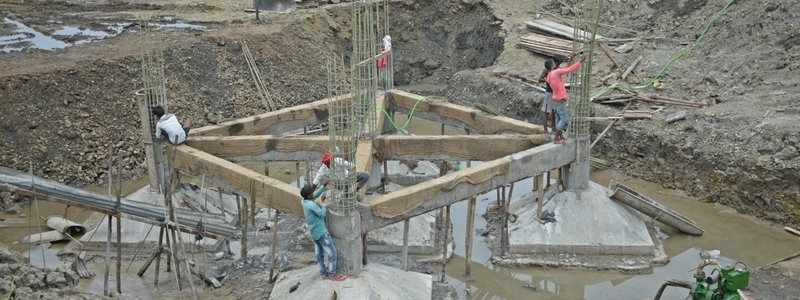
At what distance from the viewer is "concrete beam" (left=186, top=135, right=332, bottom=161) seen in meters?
13.4

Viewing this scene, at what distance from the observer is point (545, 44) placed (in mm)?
21281

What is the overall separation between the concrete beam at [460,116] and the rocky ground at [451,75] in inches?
149

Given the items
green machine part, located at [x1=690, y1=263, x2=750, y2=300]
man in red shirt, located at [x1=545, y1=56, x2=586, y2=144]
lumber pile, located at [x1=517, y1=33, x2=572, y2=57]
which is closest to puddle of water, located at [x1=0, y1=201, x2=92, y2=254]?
man in red shirt, located at [x1=545, y1=56, x2=586, y2=144]

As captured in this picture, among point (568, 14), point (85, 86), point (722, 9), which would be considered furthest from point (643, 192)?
point (85, 86)

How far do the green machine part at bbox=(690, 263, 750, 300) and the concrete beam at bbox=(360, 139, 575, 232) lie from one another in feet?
10.9

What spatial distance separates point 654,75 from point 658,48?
1746mm

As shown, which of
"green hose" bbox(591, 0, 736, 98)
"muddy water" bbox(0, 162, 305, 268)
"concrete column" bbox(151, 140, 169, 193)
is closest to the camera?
"muddy water" bbox(0, 162, 305, 268)

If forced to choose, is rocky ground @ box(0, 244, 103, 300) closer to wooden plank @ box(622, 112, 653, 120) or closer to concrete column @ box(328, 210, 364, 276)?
concrete column @ box(328, 210, 364, 276)

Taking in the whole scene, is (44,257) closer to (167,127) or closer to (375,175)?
(167,127)

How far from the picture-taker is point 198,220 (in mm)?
12297

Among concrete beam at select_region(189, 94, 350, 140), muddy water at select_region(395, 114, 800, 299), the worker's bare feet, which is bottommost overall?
muddy water at select_region(395, 114, 800, 299)

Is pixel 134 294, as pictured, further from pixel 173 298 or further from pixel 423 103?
pixel 423 103

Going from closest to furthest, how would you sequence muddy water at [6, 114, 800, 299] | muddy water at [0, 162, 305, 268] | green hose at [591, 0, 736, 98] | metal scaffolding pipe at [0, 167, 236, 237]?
metal scaffolding pipe at [0, 167, 236, 237] < muddy water at [6, 114, 800, 299] < muddy water at [0, 162, 305, 268] < green hose at [591, 0, 736, 98]

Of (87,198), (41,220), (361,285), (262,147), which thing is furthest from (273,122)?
(361,285)
